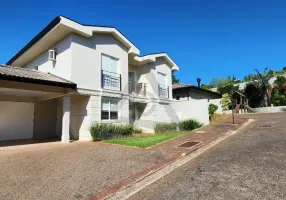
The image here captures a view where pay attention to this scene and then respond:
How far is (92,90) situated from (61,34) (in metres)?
4.27

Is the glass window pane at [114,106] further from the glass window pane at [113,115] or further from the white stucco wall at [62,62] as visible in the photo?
the white stucco wall at [62,62]

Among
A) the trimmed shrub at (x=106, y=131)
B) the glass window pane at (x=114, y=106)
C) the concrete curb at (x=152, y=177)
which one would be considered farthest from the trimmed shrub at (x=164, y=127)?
the concrete curb at (x=152, y=177)

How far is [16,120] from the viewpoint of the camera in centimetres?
1555

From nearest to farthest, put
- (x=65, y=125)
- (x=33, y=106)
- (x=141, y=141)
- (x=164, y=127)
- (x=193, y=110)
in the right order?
(x=141, y=141) < (x=65, y=125) < (x=33, y=106) < (x=164, y=127) < (x=193, y=110)

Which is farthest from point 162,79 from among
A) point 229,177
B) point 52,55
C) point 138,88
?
point 229,177

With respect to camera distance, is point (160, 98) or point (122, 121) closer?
point (122, 121)

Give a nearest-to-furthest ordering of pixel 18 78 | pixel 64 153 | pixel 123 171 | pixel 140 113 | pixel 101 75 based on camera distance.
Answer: pixel 123 171 → pixel 64 153 → pixel 18 78 → pixel 101 75 → pixel 140 113

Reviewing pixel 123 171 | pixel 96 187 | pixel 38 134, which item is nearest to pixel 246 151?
pixel 123 171

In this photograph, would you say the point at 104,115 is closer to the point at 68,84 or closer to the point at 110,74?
the point at 110,74

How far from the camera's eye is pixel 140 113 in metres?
21.5

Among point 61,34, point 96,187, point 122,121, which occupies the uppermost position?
point 61,34

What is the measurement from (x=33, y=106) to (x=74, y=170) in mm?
11094

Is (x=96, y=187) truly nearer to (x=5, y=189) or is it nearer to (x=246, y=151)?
(x=5, y=189)

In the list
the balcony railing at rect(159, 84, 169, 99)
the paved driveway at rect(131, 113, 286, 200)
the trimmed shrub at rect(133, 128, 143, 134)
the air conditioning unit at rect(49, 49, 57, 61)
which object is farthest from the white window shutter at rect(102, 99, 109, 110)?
the paved driveway at rect(131, 113, 286, 200)
